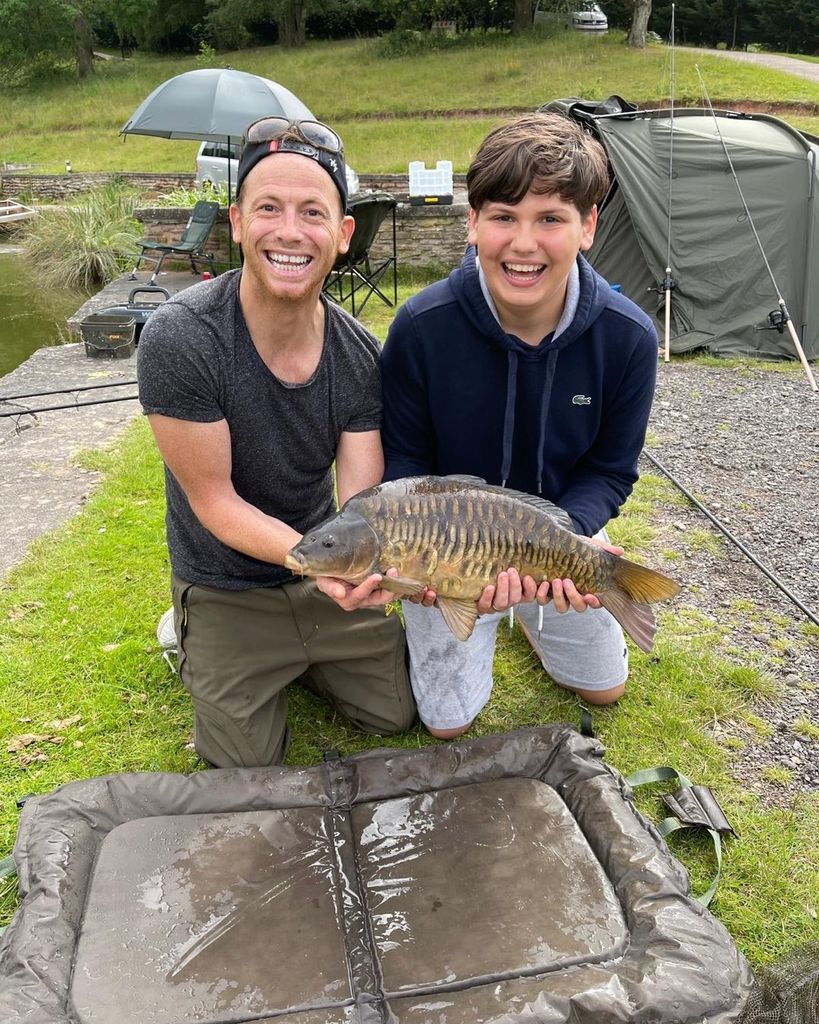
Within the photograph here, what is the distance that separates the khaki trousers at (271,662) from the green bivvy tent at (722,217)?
17.0 feet

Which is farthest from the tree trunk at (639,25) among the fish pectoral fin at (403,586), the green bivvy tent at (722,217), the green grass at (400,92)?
the fish pectoral fin at (403,586)

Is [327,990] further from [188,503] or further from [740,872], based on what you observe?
[188,503]

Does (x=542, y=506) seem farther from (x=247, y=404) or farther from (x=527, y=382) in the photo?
(x=247, y=404)

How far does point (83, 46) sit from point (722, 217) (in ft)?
104

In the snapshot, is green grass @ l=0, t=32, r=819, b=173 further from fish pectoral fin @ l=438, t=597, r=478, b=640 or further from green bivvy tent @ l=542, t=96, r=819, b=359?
fish pectoral fin @ l=438, t=597, r=478, b=640

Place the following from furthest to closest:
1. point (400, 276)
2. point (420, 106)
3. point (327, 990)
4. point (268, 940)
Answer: point (420, 106)
point (400, 276)
point (268, 940)
point (327, 990)

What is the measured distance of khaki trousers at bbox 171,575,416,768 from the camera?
232cm

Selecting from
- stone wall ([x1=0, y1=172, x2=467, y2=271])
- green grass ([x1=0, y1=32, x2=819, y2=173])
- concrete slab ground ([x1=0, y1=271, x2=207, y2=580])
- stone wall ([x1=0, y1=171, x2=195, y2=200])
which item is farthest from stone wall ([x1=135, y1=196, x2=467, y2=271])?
green grass ([x1=0, y1=32, x2=819, y2=173])

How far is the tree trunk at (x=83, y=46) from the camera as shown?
30.8 meters

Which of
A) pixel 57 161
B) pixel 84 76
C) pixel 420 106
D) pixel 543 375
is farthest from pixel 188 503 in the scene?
pixel 84 76

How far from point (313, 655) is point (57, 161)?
852 inches

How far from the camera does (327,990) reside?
1614mm

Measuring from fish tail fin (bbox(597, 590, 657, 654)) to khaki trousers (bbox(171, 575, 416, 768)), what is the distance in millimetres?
761

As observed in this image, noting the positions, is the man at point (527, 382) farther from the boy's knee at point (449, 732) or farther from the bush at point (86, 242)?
the bush at point (86, 242)
